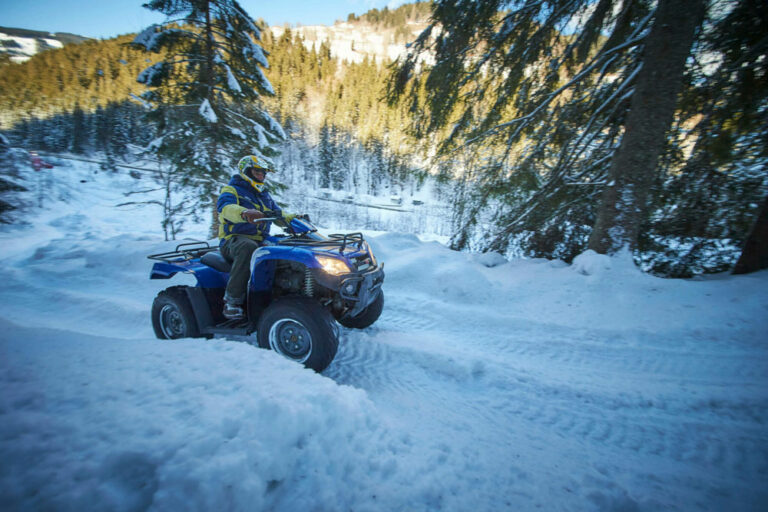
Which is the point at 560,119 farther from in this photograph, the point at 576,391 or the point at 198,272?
the point at 198,272

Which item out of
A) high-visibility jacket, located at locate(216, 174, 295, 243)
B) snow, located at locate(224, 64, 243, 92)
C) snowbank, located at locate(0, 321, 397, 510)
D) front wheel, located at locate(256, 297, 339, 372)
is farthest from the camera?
snow, located at locate(224, 64, 243, 92)

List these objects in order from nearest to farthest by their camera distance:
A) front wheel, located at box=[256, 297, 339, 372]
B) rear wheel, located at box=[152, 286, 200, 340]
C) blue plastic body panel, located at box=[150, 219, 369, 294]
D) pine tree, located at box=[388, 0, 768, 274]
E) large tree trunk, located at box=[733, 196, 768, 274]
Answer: front wheel, located at box=[256, 297, 339, 372], blue plastic body panel, located at box=[150, 219, 369, 294], rear wheel, located at box=[152, 286, 200, 340], large tree trunk, located at box=[733, 196, 768, 274], pine tree, located at box=[388, 0, 768, 274]

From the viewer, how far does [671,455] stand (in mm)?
1850

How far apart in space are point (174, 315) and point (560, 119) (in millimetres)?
7217

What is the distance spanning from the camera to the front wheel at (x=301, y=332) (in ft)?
8.55

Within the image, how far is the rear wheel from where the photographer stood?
10.9ft

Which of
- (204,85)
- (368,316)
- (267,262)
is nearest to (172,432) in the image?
(267,262)

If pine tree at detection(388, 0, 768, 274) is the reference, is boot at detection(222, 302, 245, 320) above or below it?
below

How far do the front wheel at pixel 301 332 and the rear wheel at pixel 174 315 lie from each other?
1154 millimetres

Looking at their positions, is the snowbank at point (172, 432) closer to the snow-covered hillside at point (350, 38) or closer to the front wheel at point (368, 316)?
the front wheel at point (368, 316)

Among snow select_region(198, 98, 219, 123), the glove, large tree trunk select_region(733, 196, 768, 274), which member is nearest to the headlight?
the glove

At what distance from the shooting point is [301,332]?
2.77 metres

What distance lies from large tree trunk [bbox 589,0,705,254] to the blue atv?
3.77 metres

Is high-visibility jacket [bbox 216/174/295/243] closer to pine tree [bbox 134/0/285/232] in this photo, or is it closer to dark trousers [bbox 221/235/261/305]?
dark trousers [bbox 221/235/261/305]
